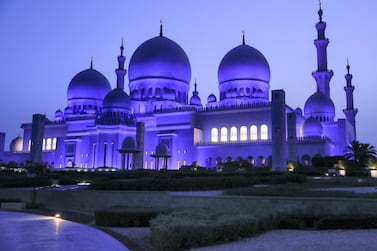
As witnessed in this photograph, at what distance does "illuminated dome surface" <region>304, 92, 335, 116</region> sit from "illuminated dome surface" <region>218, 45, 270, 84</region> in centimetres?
638

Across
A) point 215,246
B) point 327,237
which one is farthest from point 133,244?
point 327,237

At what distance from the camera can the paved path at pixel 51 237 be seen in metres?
6.99

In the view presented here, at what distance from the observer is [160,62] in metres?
50.0

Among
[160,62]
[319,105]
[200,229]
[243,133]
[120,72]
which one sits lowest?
[200,229]

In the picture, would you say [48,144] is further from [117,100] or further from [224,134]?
[224,134]

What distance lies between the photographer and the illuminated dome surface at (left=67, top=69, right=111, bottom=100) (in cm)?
5678

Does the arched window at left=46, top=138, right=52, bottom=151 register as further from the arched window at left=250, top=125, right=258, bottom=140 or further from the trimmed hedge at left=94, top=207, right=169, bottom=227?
the trimmed hedge at left=94, top=207, right=169, bottom=227

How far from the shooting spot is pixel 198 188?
1719cm

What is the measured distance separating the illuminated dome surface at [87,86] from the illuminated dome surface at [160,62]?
6.89m

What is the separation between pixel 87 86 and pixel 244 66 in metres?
23.1

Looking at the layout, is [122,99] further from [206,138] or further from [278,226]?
[278,226]

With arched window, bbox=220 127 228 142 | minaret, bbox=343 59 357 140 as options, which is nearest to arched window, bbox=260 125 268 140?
arched window, bbox=220 127 228 142

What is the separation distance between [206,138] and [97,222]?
119 feet

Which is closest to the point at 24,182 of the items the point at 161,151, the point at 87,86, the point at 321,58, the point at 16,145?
the point at 161,151
